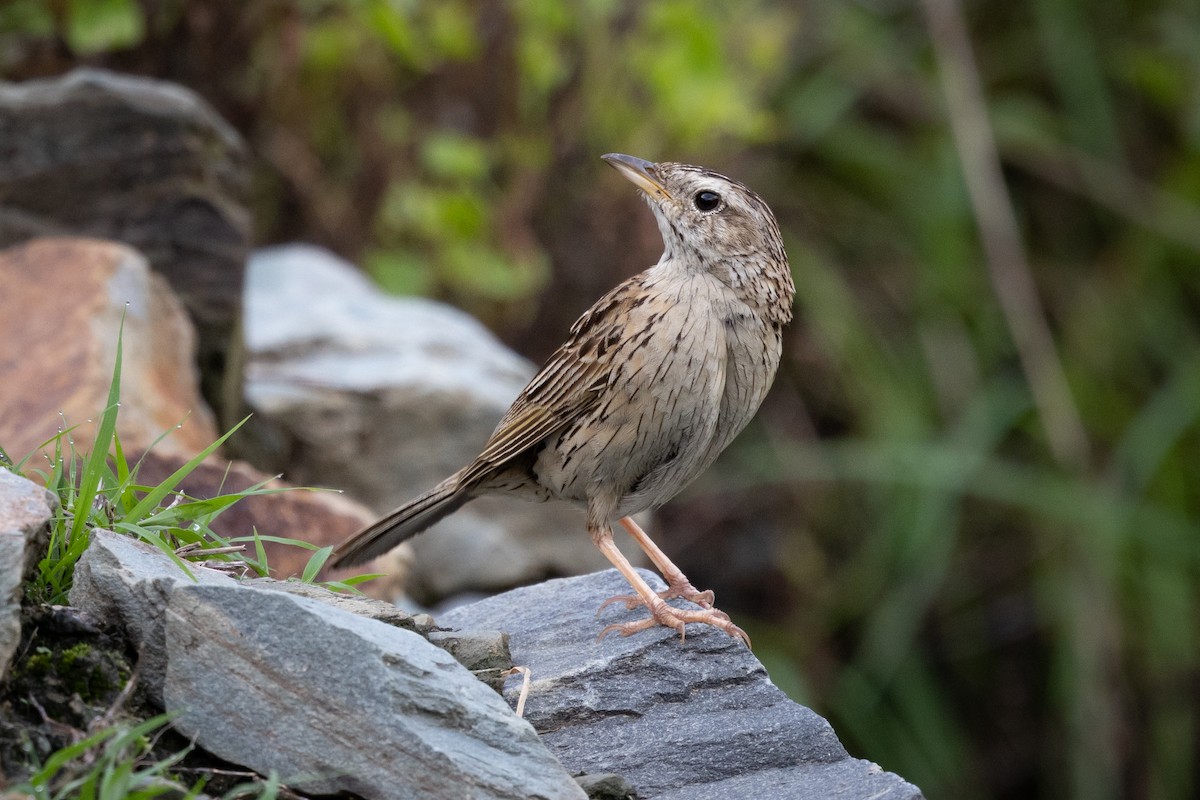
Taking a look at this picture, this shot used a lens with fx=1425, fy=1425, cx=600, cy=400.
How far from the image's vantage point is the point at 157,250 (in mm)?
6145

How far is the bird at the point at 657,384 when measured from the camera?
421 cm

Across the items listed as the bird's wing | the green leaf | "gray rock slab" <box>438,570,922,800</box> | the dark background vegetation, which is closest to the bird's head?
the bird's wing

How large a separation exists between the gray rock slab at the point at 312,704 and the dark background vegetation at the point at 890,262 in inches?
197

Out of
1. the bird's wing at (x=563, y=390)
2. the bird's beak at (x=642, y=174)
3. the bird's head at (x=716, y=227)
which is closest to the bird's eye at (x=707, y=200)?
the bird's head at (x=716, y=227)

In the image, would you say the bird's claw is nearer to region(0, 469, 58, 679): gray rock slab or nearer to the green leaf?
region(0, 469, 58, 679): gray rock slab

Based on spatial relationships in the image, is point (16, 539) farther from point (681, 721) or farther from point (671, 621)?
point (671, 621)

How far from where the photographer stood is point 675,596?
4340mm

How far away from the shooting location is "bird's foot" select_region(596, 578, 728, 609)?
164 inches

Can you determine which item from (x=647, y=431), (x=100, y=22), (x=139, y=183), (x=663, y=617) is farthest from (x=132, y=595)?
(x=100, y=22)

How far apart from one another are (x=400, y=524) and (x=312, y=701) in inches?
65.6

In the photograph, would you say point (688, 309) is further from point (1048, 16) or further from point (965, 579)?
point (1048, 16)

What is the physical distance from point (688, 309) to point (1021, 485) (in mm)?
4546

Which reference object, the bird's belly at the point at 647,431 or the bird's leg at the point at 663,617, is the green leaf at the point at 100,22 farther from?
the bird's leg at the point at 663,617

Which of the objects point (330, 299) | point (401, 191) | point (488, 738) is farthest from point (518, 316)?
point (488, 738)
